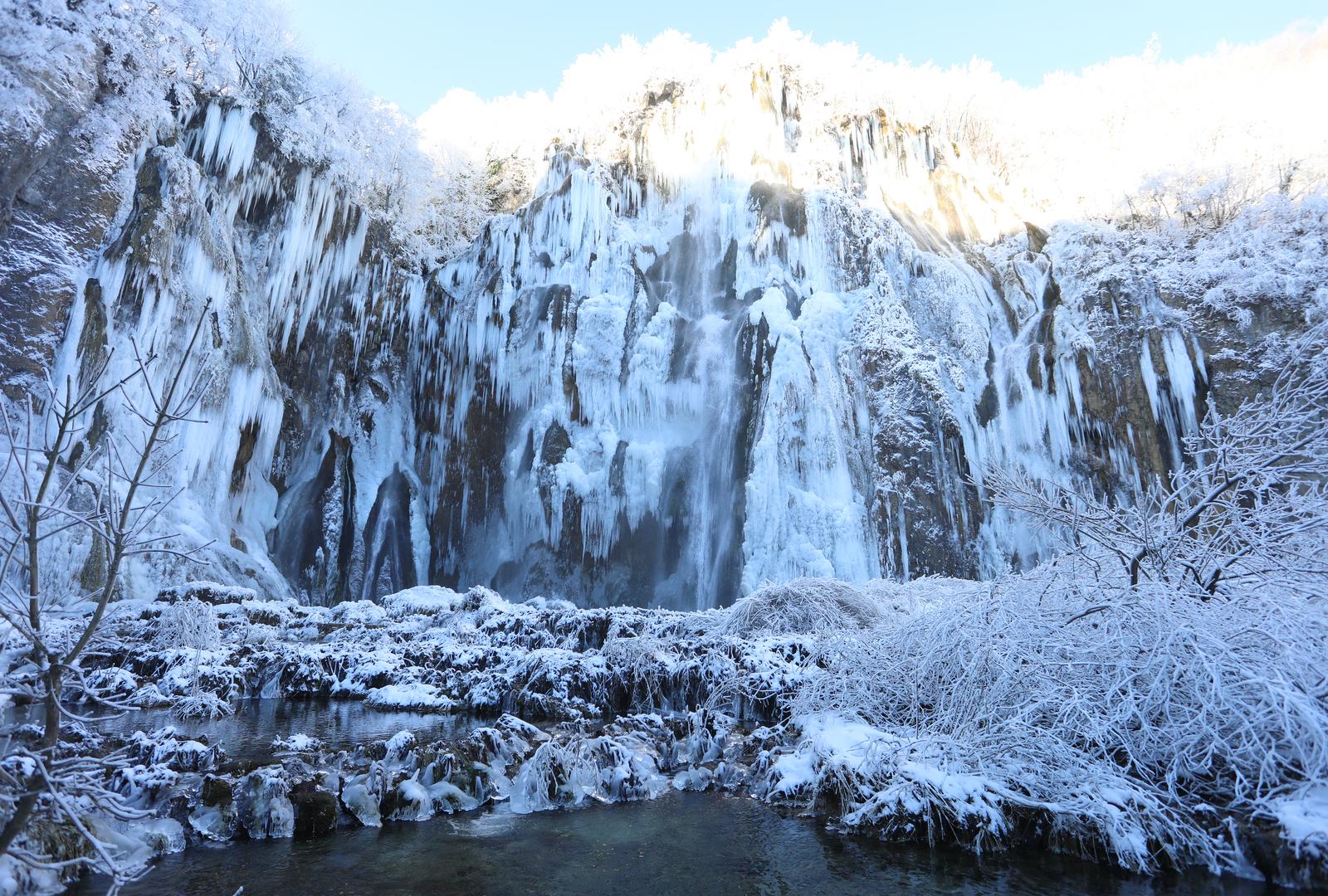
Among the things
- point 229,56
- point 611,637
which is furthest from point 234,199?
point 611,637

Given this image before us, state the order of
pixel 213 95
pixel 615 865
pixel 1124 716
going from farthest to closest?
pixel 213 95
pixel 1124 716
pixel 615 865

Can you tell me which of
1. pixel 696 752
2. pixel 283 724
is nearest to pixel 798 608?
pixel 696 752

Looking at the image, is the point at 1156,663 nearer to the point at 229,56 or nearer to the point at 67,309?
the point at 67,309

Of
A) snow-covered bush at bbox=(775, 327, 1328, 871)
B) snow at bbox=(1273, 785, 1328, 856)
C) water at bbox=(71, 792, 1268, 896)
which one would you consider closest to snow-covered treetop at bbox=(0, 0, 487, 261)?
water at bbox=(71, 792, 1268, 896)

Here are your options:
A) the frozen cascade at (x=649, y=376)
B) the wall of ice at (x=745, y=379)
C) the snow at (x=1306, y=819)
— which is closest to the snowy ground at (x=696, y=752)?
the snow at (x=1306, y=819)

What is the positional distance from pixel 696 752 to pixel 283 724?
5163 mm

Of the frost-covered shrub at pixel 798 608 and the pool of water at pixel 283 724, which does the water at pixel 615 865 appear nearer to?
the pool of water at pixel 283 724

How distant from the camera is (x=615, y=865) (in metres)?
4.88

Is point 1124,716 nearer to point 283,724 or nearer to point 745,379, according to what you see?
point 283,724

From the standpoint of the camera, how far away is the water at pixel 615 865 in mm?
4383

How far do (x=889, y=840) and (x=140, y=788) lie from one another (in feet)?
18.4

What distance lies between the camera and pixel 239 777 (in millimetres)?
5789

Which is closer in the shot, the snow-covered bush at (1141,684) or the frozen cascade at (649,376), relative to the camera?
the snow-covered bush at (1141,684)

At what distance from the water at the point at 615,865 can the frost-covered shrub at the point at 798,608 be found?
6.79 m
